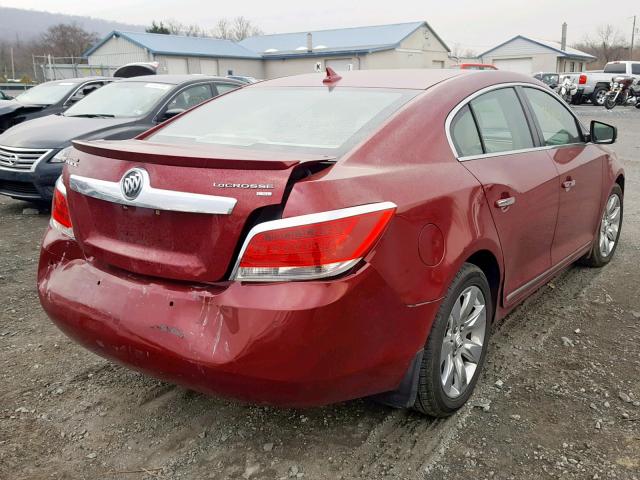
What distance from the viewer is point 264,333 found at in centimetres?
208

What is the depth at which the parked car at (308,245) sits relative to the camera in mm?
2098

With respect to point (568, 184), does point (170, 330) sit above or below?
below

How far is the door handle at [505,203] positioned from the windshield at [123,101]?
5371mm

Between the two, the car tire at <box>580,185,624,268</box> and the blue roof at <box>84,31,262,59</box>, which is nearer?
the car tire at <box>580,185,624,268</box>

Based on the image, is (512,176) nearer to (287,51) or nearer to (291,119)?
(291,119)

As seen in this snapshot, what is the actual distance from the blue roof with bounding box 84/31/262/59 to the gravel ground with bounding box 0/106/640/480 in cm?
3959

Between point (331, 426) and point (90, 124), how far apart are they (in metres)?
5.54

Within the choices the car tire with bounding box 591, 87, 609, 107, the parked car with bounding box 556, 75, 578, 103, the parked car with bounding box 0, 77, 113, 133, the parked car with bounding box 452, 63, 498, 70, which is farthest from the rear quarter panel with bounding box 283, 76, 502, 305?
the car tire with bounding box 591, 87, 609, 107

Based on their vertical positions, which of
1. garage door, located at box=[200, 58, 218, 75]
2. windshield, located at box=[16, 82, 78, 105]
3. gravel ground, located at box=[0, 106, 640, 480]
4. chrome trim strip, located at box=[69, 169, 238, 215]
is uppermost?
garage door, located at box=[200, 58, 218, 75]

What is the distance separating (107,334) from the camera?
93.3 inches

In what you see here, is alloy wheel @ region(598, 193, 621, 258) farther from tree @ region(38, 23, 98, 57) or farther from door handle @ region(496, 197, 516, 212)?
tree @ region(38, 23, 98, 57)

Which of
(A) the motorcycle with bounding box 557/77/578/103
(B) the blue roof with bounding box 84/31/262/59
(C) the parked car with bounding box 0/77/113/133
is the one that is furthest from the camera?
(B) the blue roof with bounding box 84/31/262/59

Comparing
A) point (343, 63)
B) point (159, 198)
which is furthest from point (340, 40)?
point (159, 198)

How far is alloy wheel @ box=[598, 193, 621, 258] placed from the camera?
15.7 ft
